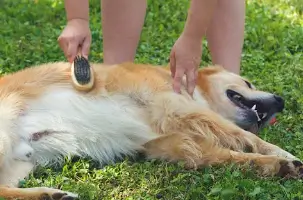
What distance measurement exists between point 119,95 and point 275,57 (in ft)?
9.11

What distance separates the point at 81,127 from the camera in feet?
13.6

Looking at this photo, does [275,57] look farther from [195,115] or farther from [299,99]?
[195,115]

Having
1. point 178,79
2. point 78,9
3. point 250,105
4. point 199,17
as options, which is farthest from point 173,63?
point 250,105

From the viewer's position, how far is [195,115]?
428 cm

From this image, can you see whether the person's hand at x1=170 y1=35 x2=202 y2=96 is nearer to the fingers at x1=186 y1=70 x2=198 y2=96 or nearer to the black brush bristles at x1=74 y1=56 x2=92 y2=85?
the fingers at x1=186 y1=70 x2=198 y2=96

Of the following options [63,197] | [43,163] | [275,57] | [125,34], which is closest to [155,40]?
[275,57]

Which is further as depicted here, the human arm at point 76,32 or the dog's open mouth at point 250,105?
the dog's open mouth at point 250,105

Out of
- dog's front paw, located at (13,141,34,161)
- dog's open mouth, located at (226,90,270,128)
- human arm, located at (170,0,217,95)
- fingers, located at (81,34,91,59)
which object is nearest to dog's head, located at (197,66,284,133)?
dog's open mouth, located at (226,90,270,128)

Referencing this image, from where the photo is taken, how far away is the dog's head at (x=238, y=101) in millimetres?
4883

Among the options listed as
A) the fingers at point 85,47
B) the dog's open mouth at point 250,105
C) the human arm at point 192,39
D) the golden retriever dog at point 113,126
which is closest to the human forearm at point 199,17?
the human arm at point 192,39

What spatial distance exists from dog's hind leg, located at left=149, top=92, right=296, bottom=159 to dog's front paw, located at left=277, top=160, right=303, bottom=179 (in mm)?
291

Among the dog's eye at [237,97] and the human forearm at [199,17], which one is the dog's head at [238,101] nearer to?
the dog's eye at [237,97]

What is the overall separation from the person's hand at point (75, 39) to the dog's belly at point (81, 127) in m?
0.33

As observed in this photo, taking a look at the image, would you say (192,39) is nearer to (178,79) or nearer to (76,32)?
(178,79)
